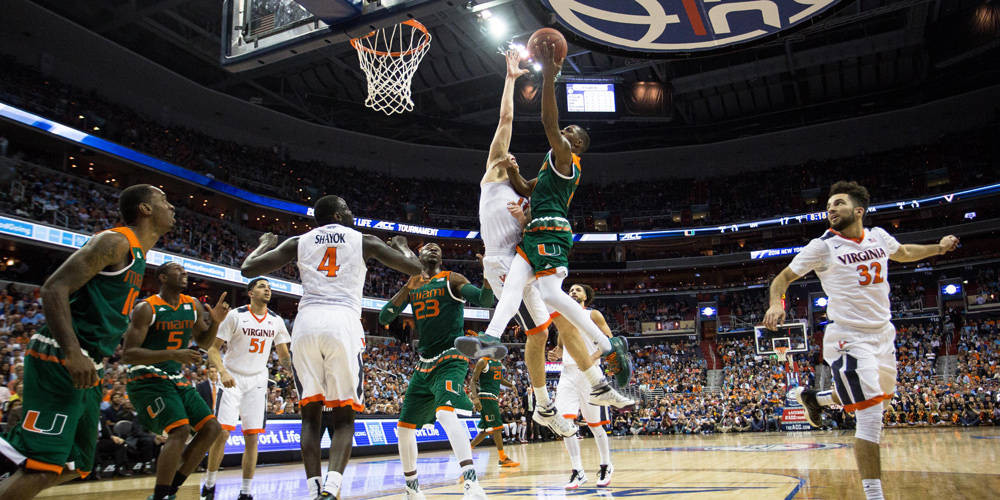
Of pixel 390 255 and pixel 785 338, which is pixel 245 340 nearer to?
pixel 390 255

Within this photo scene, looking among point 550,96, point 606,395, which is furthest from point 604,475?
point 550,96

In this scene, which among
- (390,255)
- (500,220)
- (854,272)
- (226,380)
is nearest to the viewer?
(390,255)

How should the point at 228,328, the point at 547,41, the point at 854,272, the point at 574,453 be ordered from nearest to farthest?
1. the point at 854,272
2. the point at 547,41
3. the point at 574,453
4. the point at 228,328

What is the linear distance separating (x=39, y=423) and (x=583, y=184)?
4058cm

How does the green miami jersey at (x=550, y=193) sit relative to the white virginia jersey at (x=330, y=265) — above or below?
above

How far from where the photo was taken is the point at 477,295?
5.94 meters

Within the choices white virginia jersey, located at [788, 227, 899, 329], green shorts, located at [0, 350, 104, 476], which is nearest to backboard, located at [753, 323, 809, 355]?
white virginia jersey, located at [788, 227, 899, 329]

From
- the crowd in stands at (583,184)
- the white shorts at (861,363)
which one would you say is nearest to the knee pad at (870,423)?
the white shorts at (861,363)

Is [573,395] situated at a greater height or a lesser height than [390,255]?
lesser

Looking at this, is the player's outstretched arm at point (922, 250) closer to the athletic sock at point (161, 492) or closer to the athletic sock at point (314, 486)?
the athletic sock at point (314, 486)

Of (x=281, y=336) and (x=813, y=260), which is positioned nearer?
(x=813, y=260)

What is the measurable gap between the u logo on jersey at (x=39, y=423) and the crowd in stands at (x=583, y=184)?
79.3ft

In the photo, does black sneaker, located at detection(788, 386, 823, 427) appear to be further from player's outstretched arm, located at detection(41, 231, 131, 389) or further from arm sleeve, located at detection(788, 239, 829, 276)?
player's outstretched arm, located at detection(41, 231, 131, 389)

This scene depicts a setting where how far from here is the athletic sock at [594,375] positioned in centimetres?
568
